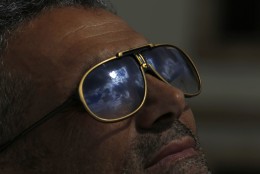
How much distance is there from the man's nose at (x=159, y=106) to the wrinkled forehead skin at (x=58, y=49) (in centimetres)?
23

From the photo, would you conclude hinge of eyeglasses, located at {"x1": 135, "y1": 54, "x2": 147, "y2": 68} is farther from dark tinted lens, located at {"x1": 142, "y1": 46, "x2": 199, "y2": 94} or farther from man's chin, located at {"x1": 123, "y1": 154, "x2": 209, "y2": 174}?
man's chin, located at {"x1": 123, "y1": 154, "x2": 209, "y2": 174}

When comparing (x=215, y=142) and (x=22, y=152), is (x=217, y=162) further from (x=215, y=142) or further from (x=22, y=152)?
(x=22, y=152)

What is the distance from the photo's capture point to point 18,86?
3221 millimetres

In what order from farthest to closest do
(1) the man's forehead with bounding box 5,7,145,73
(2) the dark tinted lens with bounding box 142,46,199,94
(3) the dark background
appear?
(3) the dark background
(2) the dark tinted lens with bounding box 142,46,199,94
(1) the man's forehead with bounding box 5,7,145,73

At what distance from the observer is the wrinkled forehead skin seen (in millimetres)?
3170

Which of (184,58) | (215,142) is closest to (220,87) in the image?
(215,142)

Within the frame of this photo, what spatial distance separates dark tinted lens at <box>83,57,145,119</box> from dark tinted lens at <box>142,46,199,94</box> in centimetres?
15

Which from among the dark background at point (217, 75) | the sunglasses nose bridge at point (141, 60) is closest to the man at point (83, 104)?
the sunglasses nose bridge at point (141, 60)

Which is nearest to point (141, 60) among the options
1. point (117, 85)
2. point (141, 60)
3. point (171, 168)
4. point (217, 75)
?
point (141, 60)

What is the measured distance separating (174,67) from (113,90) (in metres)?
0.42

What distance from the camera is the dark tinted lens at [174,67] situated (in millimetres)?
3322

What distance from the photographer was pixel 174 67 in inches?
136

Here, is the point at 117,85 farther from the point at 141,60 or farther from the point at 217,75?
the point at 217,75

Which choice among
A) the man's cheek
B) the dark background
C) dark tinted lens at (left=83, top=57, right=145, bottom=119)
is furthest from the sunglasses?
the dark background
